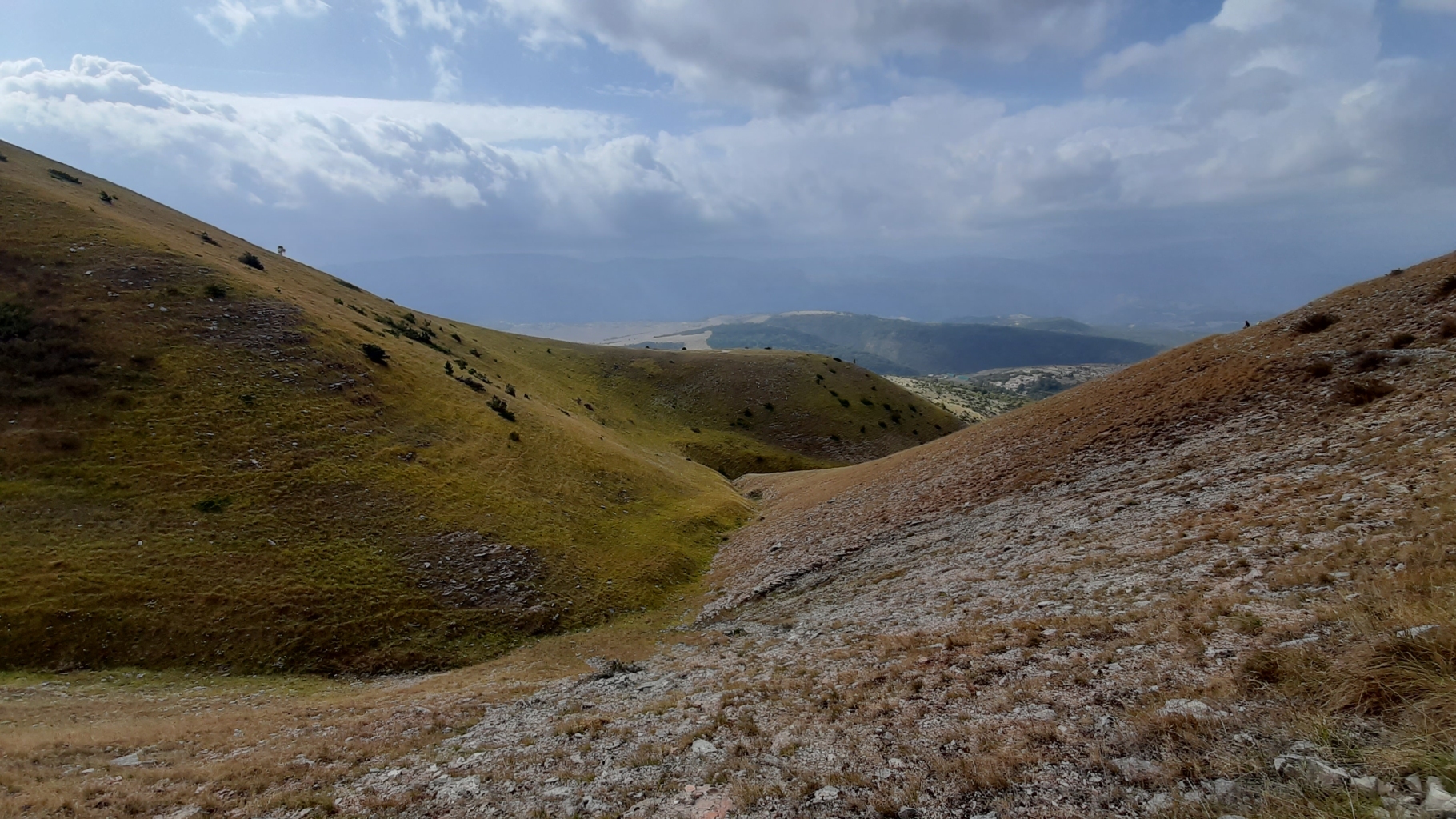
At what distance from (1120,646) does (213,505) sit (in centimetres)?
3842

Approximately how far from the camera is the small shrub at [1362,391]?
18.8 m

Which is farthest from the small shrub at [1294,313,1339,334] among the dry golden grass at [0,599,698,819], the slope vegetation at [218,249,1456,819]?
the dry golden grass at [0,599,698,819]

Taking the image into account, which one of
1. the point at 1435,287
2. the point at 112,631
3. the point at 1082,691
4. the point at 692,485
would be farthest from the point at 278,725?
the point at 1435,287

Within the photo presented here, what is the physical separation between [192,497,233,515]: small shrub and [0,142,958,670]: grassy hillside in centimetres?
10

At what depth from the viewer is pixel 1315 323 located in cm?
2522

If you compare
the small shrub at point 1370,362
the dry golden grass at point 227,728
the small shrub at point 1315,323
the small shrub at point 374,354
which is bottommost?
the dry golden grass at point 227,728

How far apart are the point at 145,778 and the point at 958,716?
1865 centimetres

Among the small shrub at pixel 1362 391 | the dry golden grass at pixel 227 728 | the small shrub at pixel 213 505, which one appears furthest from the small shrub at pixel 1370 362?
the small shrub at pixel 213 505

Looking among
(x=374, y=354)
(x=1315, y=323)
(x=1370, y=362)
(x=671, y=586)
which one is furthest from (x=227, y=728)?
(x=1315, y=323)

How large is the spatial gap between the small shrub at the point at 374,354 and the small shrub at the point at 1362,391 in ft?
189

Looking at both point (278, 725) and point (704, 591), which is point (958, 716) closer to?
point (278, 725)

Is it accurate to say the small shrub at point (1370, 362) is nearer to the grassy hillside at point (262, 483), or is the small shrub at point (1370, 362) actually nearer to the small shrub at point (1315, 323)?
the small shrub at point (1315, 323)

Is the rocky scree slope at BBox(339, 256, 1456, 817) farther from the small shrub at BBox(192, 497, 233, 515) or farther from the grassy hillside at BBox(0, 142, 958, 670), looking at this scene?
the small shrub at BBox(192, 497, 233, 515)

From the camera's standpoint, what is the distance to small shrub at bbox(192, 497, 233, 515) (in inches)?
1085
